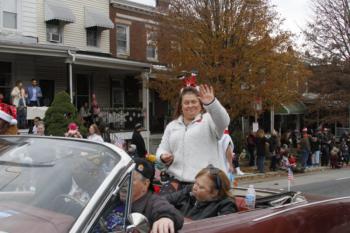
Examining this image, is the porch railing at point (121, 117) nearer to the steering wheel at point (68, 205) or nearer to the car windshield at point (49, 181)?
the car windshield at point (49, 181)

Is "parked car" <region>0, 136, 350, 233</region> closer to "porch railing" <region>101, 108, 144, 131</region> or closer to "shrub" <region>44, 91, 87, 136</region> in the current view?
"shrub" <region>44, 91, 87, 136</region>

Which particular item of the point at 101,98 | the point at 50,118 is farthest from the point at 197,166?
the point at 101,98

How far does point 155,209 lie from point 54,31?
19.5m

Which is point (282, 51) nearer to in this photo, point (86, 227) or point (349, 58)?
point (349, 58)

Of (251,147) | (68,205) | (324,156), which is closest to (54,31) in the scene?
(251,147)

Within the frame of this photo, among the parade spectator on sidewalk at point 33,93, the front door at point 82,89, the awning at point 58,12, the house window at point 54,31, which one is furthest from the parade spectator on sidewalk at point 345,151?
the parade spectator on sidewalk at point 33,93

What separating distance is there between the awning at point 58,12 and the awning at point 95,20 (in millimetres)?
1045

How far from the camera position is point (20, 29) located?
20047 millimetres

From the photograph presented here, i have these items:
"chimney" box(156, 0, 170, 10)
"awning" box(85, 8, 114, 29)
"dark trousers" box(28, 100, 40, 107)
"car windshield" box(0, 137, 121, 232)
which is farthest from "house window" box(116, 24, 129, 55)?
"car windshield" box(0, 137, 121, 232)

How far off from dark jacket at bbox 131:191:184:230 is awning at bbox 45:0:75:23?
1847cm

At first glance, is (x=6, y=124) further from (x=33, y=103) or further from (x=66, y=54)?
(x=66, y=54)

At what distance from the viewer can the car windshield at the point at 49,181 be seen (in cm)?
251

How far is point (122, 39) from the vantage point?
25.1 metres

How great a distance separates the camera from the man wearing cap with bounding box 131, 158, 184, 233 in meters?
2.91
